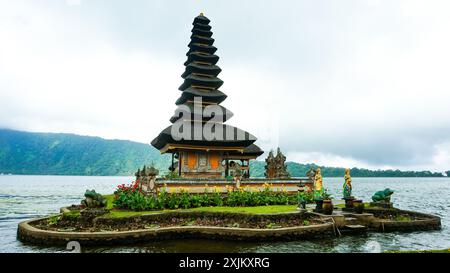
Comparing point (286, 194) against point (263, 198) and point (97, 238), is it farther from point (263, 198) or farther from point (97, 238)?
point (97, 238)

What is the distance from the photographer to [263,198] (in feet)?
68.9

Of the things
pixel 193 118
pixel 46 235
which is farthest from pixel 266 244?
pixel 193 118

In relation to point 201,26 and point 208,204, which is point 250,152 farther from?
point 201,26

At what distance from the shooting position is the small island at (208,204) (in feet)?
47.4

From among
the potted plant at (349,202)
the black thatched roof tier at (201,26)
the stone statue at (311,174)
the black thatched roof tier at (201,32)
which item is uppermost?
the black thatched roof tier at (201,26)

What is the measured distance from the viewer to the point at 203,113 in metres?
29.3

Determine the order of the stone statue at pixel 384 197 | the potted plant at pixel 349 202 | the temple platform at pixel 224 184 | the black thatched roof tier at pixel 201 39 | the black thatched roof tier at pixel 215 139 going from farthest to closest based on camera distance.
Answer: the black thatched roof tier at pixel 201 39
the black thatched roof tier at pixel 215 139
the stone statue at pixel 384 197
the temple platform at pixel 224 184
the potted plant at pixel 349 202

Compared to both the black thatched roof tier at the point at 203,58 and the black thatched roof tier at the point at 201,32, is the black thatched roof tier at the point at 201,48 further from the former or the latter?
the black thatched roof tier at the point at 201,32

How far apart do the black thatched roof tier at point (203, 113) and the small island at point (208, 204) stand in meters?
0.10

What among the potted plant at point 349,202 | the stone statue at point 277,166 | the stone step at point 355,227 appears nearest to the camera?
the stone step at point 355,227

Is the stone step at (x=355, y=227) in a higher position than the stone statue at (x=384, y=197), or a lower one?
lower

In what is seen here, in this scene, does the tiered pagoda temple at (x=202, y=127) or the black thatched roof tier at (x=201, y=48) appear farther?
the black thatched roof tier at (x=201, y=48)

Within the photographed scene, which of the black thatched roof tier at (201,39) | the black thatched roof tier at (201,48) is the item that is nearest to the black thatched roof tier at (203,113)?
the black thatched roof tier at (201,48)

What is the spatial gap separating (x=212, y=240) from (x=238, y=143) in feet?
44.5
